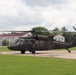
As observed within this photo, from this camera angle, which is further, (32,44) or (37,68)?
(32,44)

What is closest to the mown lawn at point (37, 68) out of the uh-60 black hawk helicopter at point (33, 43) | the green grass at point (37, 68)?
the green grass at point (37, 68)

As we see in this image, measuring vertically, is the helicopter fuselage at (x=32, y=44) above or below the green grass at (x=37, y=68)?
above

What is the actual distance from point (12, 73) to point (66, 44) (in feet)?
102

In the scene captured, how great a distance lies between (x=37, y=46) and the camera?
41281 millimetres

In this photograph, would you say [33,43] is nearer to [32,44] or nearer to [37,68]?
[32,44]

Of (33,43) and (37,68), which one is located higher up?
(33,43)

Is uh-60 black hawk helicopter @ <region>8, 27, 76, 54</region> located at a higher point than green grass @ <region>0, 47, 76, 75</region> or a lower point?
higher

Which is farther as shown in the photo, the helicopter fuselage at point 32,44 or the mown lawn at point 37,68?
the helicopter fuselage at point 32,44

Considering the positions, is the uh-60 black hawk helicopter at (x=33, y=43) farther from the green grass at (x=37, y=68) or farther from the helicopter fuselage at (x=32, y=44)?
the green grass at (x=37, y=68)

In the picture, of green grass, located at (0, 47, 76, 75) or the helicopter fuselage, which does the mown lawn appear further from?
the helicopter fuselage

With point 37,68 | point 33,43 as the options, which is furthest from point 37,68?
point 33,43

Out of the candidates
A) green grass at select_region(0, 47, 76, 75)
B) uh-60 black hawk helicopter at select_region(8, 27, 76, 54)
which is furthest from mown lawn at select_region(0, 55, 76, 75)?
uh-60 black hawk helicopter at select_region(8, 27, 76, 54)

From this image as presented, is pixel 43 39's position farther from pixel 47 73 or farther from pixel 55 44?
pixel 47 73

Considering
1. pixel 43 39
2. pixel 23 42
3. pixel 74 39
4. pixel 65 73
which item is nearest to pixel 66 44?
pixel 74 39
